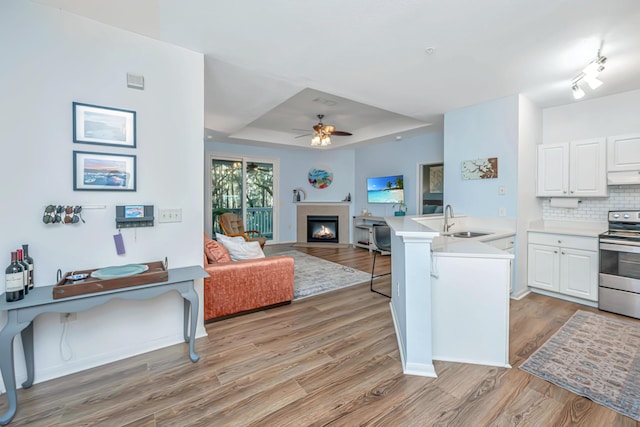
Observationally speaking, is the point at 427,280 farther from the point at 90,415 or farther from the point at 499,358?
the point at 90,415

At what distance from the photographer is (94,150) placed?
2041 millimetres

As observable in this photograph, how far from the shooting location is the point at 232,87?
3.29 m

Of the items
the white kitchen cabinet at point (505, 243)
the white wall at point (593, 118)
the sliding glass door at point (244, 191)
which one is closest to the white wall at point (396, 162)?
the white wall at point (593, 118)

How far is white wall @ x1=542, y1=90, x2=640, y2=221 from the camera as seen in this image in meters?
3.33

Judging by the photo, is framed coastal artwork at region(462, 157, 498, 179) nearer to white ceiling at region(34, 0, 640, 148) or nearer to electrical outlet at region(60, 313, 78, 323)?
white ceiling at region(34, 0, 640, 148)

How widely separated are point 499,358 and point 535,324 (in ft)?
3.47

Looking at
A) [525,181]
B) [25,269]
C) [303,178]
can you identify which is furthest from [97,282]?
[303,178]

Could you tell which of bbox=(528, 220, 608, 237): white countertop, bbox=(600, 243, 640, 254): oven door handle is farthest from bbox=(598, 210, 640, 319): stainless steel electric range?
bbox=(528, 220, 608, 237): white countertop

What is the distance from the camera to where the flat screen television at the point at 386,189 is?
20.7 ft

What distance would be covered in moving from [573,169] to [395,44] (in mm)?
2953

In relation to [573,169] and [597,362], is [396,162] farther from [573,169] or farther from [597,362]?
[597,362]

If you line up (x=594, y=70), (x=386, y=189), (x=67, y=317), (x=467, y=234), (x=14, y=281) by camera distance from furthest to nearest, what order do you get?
(x=386, y=189) < (x=467, y=234) < (x=594, y=70) < (x=67, y=317) < (x=14, y=281)

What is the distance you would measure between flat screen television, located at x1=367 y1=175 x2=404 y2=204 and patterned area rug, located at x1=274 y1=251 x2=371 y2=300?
2262mm

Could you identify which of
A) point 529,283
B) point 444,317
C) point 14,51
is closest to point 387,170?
point 529,283
